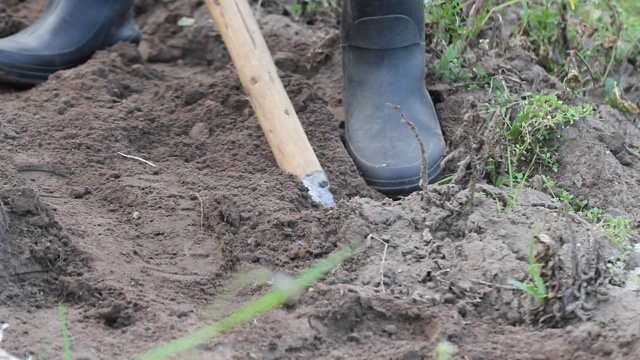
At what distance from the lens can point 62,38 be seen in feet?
9.78

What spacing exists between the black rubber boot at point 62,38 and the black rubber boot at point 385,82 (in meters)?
0.88

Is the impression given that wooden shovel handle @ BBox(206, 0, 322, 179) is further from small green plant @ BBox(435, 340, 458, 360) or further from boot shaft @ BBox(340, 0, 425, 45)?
small green plant @ BBox(435, 340, 458, 360)

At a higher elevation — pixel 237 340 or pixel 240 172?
pixel 237 340

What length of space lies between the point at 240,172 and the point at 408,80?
59cm

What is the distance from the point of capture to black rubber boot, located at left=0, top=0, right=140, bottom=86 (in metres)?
2.88

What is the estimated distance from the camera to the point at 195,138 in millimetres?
2529

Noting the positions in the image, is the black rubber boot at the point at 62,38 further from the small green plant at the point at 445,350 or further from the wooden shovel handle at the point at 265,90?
the small green plant at the point at 445,350

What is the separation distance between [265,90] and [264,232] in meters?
0.50

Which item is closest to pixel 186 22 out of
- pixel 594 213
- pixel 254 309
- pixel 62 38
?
Answer: pixel 62 38

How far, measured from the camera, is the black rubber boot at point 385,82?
249cm

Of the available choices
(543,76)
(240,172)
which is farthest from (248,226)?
(543,76)

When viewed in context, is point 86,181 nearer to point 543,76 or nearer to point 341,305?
point 341,305

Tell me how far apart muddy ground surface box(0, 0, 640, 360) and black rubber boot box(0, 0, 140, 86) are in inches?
4.0

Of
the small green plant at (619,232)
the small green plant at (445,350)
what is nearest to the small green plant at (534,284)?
the small green plant at (445,350)
